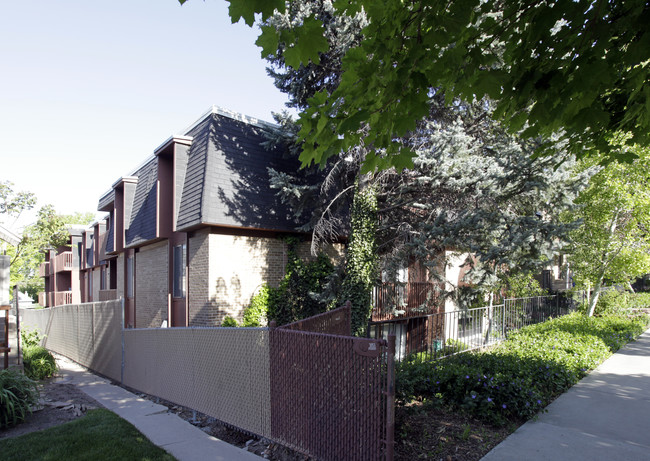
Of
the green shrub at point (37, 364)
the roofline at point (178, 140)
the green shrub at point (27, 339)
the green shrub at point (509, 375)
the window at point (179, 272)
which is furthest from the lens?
the window at point (179, 272)

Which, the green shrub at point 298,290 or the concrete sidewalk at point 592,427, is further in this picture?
the green shrub at point 298,290

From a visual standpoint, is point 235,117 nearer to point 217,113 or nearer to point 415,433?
point 217,113

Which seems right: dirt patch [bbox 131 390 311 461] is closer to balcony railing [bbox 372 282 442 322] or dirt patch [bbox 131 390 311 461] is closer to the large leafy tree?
the large leafy tree

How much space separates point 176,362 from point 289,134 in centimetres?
584

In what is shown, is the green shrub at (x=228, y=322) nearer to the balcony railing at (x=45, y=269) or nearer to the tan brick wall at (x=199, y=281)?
the tan brick wall at (x=199, y=281)

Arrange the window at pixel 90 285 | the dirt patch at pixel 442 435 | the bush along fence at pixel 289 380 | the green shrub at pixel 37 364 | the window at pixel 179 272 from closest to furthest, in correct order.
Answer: the bush along fence at pixel 289 380
the dirt patch at pixel 442 435
the green shrub at pixel 37 364
the window at pixel 179 272
the window at pixel 90 285

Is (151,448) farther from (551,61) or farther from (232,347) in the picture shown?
(551,61)

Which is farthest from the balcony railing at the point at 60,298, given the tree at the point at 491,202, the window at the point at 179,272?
the tree at the point at 491,202

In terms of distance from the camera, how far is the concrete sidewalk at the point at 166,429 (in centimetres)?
520

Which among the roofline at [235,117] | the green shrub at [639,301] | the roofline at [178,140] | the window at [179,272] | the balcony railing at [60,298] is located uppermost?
the roofline at [235,117]

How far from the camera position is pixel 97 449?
5.16 meters

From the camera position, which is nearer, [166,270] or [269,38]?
[269,38]

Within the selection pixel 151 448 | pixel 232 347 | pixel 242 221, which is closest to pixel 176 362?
pixel 232 347

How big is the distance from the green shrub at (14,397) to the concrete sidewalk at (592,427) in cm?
667
